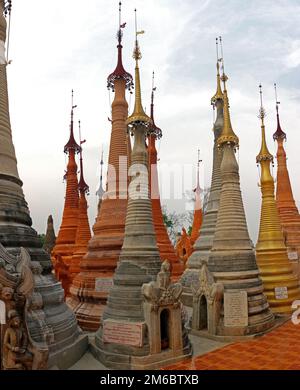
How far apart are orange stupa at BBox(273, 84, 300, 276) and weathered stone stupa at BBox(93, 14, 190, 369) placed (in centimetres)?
1639

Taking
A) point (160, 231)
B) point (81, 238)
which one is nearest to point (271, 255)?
point (160, 231)

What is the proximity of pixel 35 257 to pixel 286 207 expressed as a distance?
78.1ft

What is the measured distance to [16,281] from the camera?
9453 millimetres

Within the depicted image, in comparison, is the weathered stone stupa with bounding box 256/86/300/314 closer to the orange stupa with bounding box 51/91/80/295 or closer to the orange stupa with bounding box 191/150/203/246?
the orange stupa with bounding box 191/150/203/246

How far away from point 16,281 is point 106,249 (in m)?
8.56

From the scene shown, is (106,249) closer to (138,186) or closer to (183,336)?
(138,186)

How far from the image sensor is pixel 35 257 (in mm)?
12625

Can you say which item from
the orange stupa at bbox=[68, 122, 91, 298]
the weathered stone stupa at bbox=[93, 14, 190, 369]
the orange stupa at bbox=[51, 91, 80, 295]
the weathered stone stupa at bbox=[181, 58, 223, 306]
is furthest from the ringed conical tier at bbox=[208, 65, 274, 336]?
the orange stupa at bbox=[51, 91, 80, 295]

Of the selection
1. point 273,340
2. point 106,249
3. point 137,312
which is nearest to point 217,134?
point 106,249

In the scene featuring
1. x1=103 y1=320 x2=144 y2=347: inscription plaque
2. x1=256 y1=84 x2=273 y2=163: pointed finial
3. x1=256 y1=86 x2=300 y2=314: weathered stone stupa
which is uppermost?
x1=256 y1=84 x2=273 y2=163: pointed finial

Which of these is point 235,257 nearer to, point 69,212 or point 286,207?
point 286,207

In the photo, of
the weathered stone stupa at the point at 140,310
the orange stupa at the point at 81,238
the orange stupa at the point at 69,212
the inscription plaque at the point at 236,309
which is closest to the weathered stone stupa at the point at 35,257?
the weathered stone stupa at the point at 140,310

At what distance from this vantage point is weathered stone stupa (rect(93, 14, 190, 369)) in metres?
11.9

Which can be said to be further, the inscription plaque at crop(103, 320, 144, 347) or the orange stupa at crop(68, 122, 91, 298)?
the orange stupa at crop(68, 122, 91, 298)
